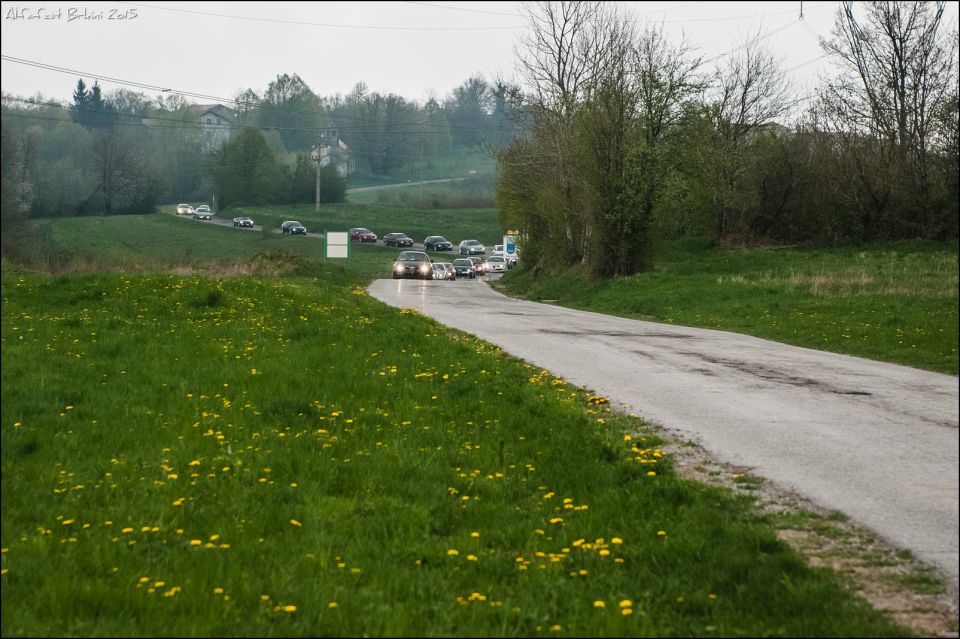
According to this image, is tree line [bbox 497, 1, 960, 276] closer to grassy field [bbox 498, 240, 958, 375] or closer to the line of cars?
grassy field [bbox 498, 240, 958, 375]

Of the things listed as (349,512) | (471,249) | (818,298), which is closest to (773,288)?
(818,298)

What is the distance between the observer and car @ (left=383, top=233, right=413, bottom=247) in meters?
98.5

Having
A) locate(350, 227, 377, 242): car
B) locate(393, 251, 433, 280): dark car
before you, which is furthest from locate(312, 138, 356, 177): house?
locate(393, 251, 433, 280): dark car

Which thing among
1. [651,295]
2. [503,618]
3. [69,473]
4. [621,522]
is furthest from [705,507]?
[651,295]

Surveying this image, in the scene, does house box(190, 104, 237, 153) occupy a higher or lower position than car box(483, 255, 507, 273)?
higher

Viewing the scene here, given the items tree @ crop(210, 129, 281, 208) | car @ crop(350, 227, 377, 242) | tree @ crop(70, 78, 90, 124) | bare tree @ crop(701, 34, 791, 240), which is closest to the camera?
tree @ crop(70, 78, 90, 124)

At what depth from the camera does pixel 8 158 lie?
5.54 m

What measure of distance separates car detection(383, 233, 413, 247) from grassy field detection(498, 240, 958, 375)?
52851 mm

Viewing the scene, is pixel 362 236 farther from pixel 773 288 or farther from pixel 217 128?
pixel 773 288

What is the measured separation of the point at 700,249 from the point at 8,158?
2114 inches

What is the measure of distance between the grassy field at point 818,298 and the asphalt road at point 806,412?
30.8 inches

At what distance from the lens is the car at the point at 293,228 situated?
313ft

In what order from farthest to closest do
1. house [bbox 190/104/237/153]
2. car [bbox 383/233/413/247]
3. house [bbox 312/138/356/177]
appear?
1. house [bbox 312/138/356/177]
2. car [bbox 383/233/413/247]
3. house [bbox 190/104/237/153]

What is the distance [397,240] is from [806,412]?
89.9 metres
